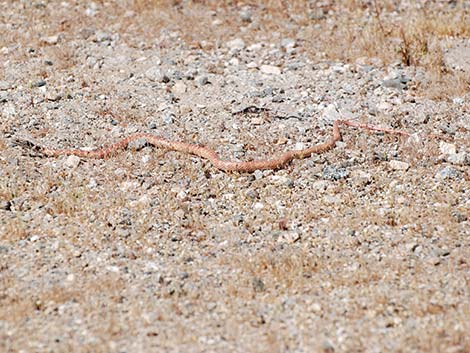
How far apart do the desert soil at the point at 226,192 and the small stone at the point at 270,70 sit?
25mm

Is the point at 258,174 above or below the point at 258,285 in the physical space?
below

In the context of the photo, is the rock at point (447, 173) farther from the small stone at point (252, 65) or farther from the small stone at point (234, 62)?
the small stone at point (234, 62)

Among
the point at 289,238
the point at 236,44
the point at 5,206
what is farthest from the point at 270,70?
the point at 5,206

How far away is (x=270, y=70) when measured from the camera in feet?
33.2

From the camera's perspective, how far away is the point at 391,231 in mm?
6758

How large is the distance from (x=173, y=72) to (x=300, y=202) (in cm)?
342

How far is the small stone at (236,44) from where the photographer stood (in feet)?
35.4

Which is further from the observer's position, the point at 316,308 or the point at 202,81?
the point at 202,81

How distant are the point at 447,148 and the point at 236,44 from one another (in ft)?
12.6

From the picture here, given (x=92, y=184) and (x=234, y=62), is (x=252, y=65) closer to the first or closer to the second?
(x=234, y=62)

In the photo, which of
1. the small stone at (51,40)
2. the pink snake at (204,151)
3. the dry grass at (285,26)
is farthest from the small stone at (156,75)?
the small stone at (51,40)

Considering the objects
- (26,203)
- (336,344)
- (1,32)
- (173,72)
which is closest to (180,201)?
(26,203)

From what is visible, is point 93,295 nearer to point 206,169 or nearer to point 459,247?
point 206,169

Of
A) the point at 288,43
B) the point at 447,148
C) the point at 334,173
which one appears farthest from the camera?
the point at 288,43
